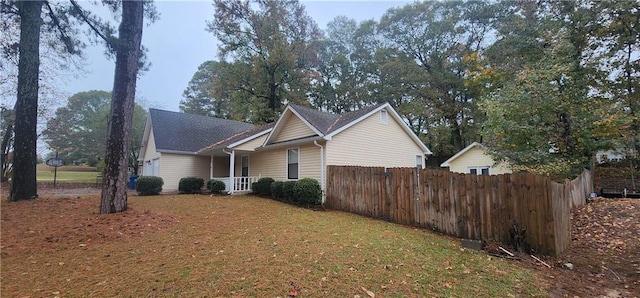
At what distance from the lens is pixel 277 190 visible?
1292 cm

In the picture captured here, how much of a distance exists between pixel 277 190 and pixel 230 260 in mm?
8523

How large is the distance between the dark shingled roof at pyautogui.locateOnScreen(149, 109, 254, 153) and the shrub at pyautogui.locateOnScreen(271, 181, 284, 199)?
7997 millimetres

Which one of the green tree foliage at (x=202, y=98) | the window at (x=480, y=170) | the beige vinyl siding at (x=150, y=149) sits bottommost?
the window at (x=480, y=170)

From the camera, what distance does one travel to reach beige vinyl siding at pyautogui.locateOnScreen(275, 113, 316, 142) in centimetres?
1341

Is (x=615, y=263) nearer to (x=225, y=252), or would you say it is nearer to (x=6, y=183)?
(x=225, y=252)

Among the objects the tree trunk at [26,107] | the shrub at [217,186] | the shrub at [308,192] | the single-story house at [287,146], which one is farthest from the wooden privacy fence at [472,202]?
the tree trunk at [26,107]

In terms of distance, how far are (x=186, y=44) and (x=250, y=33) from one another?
8.47m

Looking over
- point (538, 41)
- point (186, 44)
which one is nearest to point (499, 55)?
point (538, 41)

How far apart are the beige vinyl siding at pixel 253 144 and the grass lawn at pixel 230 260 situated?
27.0 feet

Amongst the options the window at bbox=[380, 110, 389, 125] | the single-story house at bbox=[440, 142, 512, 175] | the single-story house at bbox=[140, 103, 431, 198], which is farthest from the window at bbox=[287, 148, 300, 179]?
the single-story house at bbox=[440, 142, 512, 175]

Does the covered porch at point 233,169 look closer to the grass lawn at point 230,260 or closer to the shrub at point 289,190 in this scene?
the shrub at point 289,190

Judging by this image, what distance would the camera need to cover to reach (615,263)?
5.10 m

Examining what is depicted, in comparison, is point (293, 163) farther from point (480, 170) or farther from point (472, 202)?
point (480, 170)

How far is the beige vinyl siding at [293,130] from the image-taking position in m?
13.4
